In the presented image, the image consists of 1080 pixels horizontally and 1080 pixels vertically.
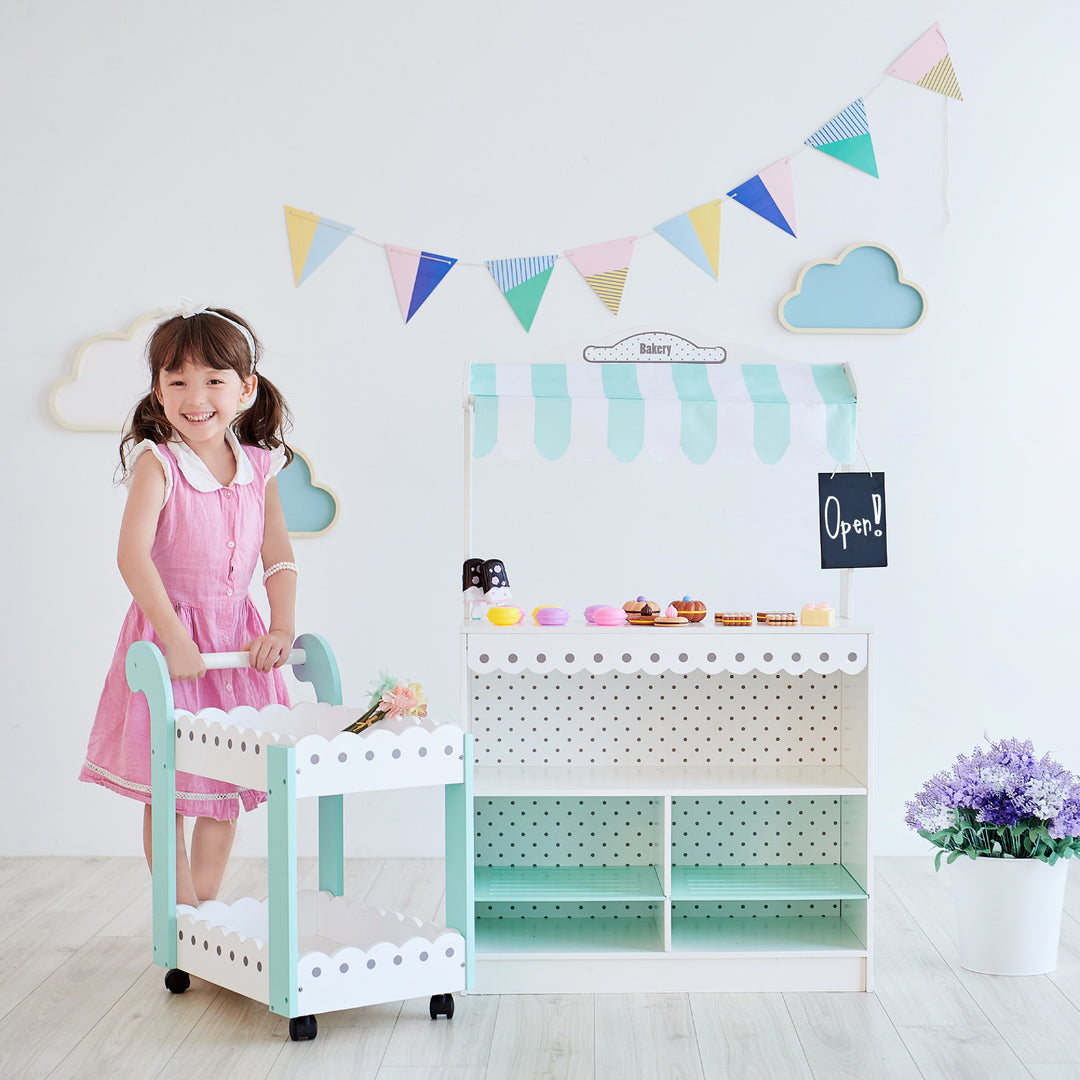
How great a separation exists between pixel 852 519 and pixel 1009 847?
0.68m

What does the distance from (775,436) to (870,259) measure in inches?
46.1

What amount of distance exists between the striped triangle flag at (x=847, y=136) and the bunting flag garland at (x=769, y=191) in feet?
0.34

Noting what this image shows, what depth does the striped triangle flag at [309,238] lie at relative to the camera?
3070 mm

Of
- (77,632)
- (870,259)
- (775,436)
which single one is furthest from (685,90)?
(77,632)

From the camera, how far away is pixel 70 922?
2.52 metres

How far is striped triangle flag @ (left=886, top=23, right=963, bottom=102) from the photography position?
121 inches

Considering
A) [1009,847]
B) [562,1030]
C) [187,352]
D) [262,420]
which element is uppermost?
[187,352]

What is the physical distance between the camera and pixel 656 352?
7.45ft

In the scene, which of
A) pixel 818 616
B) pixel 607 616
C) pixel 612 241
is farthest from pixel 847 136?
pixel 607 616

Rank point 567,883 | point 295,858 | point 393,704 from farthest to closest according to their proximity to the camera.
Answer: point 567,883 → point 393,704 → point 295,858

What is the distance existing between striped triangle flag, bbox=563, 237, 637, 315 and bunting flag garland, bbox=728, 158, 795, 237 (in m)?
0.33

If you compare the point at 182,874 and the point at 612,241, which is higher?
the point at 612,241

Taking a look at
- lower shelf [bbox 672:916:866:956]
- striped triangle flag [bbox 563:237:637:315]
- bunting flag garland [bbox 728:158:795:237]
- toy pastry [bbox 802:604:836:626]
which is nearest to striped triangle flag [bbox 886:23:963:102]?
bunting flag garland [bbox 728:158:795:237]

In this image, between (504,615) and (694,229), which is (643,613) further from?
(694,229)
